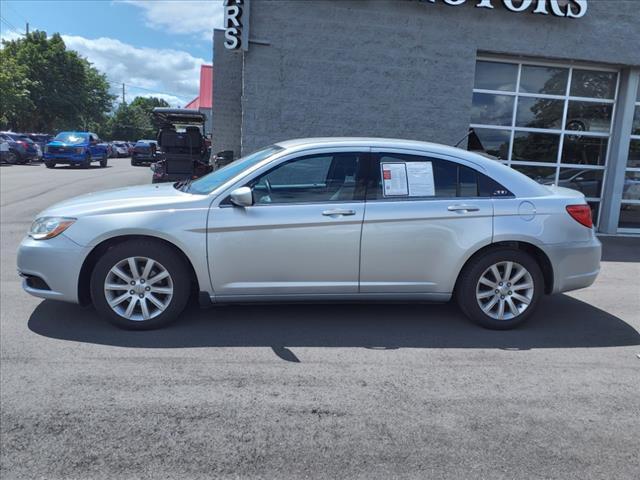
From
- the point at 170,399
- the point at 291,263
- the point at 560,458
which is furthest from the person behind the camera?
the point at 291,263

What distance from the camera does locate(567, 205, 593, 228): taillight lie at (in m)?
4.91

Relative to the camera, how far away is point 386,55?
9.37 m

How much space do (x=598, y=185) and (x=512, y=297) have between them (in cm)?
732

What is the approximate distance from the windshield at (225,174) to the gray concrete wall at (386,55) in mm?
4355

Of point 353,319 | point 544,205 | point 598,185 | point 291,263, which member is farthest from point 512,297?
point 598,185

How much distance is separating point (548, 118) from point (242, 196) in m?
8.31

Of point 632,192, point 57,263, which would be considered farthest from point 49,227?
point 632,192

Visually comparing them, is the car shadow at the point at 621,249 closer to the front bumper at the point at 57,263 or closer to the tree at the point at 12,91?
the front bumper at the point at 57,263

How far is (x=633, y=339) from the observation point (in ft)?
16.1

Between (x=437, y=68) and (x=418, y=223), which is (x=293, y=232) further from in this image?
(x=437, y=68)

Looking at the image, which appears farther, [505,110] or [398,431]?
[505,110]

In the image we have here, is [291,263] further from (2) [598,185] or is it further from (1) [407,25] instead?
(2) [598,185]

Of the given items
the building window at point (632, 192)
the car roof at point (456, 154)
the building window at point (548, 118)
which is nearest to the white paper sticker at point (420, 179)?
the car roof at point (456, 154)

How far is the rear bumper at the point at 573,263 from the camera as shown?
4.86 meters
